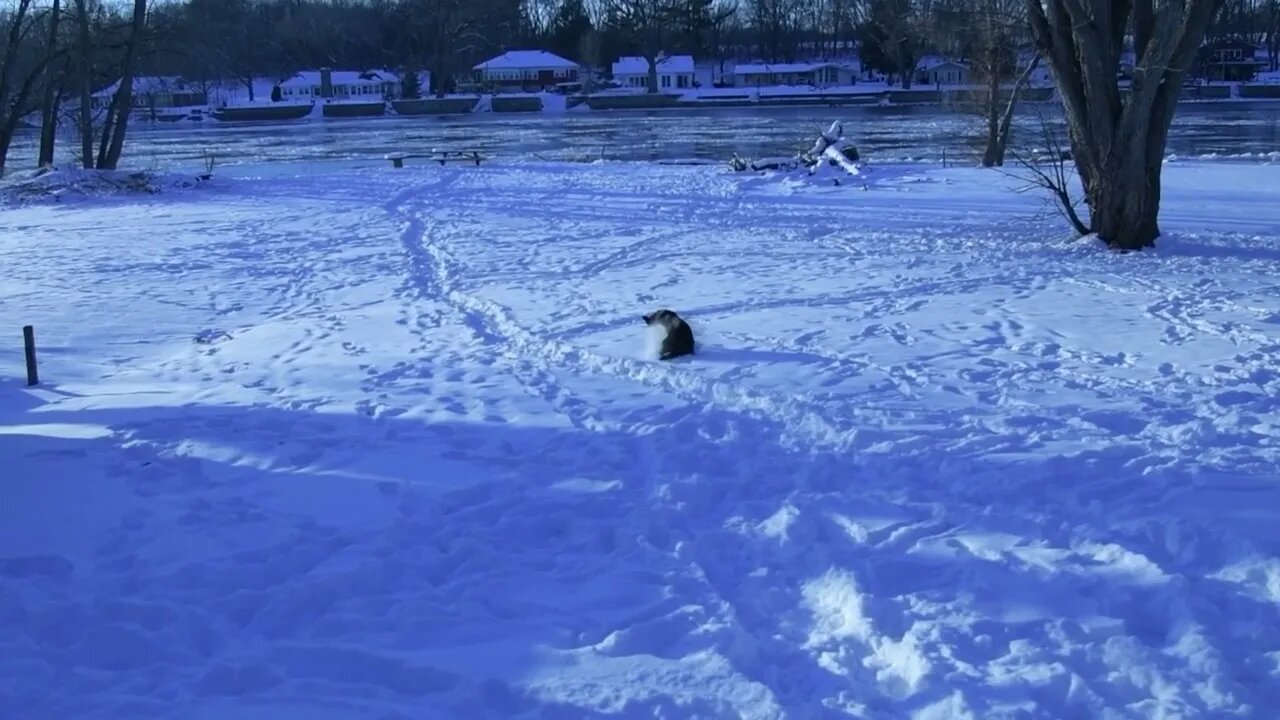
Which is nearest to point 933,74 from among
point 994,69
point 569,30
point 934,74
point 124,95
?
point 934,74

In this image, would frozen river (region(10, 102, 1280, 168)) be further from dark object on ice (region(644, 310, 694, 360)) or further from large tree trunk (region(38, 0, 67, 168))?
dark object on ice (region(644, 310, 694, 360))

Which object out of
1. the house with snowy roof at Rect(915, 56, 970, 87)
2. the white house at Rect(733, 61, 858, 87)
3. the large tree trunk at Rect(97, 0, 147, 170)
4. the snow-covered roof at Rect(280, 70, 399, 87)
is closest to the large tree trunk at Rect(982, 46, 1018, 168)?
the large tree trunk at Rect(97, 0, 147, 170)

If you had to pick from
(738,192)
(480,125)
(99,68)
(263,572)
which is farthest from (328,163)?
(263,572)

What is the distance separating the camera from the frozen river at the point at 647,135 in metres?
41.5

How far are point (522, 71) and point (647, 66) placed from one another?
12139 mm

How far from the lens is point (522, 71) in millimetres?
106938

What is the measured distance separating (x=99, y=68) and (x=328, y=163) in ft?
28.6

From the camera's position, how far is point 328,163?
40344mm

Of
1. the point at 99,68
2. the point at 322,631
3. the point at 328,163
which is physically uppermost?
the point at 99,68

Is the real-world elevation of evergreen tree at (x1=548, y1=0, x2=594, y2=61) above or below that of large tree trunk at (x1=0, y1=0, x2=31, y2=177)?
above

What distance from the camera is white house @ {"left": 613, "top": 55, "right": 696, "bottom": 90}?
104875 mm

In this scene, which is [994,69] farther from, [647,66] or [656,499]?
[647,66]

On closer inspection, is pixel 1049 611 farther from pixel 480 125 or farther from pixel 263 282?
pixel 480 125

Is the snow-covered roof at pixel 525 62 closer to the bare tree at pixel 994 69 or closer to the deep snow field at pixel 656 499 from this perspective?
the bare tree at pixel 994 69
